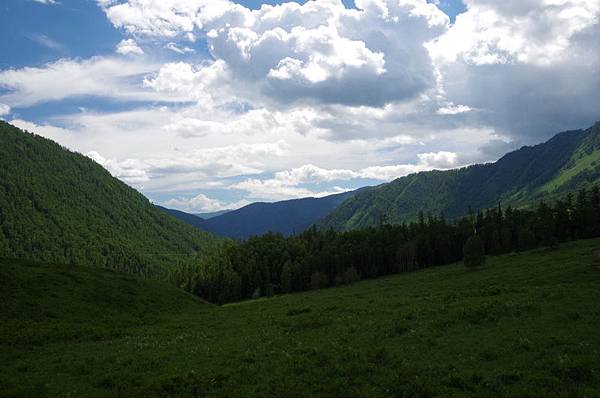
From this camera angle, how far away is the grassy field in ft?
57.8

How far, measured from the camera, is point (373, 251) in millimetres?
147000

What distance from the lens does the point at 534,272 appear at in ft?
219

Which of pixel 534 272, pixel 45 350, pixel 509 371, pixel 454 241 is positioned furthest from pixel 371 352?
pixel 454 241

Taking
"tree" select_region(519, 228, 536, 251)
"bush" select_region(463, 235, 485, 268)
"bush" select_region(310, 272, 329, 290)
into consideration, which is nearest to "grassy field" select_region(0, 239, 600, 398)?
"bush" select_region(463, 235, 485, 268)

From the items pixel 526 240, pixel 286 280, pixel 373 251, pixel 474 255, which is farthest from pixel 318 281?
pixel 526 240

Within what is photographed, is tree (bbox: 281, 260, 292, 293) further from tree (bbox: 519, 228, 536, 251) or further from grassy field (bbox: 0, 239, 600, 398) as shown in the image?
grassy field (bbox: 0, 239, 600, 398)

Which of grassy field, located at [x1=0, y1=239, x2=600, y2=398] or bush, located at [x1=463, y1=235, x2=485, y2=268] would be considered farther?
bush, located at [x1=463, y1=235, x2=485, y2=268]

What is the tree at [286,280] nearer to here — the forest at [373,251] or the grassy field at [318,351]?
the forest at [373,251]

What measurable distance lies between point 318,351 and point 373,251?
412 feet

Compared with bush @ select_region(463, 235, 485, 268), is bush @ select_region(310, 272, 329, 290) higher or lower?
lower

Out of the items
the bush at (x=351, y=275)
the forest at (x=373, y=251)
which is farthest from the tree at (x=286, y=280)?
the bush at (x=351, y=275)

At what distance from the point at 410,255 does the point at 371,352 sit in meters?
120

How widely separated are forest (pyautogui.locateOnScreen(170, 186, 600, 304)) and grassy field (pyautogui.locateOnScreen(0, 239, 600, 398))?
9585 cm

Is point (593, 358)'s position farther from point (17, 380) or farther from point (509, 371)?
point (17, 380)
